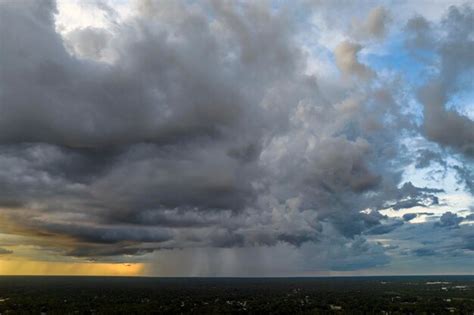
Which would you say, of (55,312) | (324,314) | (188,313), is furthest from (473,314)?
(55,312)

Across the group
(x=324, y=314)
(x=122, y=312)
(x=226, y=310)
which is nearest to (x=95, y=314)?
(x=122, y=312)

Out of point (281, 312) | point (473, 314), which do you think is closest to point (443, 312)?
point (473, 314)

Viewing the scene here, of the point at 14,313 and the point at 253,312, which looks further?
the point at 253,312

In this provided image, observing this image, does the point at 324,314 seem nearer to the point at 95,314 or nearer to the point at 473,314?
the point at 473,314

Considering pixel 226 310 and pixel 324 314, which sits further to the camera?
pixel 226 310

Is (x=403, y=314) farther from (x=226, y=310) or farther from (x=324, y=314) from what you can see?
(x=226, y=310)

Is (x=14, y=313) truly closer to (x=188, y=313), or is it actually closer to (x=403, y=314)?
(x=188, y=313)
